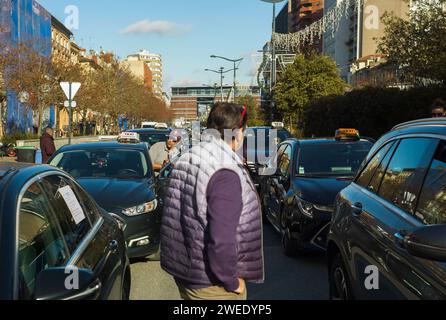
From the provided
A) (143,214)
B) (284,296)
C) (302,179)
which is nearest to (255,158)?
(302,179)

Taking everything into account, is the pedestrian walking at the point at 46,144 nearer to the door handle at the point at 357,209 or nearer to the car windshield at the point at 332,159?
the car windshield at the point at 332,159

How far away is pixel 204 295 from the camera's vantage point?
2811 millimetres

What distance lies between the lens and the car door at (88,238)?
3008 millimetres

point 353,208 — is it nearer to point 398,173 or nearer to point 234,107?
point 398,173

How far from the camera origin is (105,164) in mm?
8062

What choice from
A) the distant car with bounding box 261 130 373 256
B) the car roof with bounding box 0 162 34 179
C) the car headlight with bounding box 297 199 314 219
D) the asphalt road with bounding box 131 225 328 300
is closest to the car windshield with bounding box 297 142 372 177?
the distant car with bounding box 261 130 373 256

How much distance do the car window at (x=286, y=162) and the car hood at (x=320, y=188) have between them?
535 millimetres

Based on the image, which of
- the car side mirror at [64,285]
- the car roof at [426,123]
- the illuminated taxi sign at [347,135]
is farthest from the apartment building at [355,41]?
the car side mirror at [64,285]

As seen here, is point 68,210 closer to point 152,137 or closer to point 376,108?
point 152,137

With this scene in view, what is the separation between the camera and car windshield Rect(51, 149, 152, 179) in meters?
7.78

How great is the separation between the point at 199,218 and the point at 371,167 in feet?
6.54

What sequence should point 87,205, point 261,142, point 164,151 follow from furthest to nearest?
1. point 261,142
2. point 164,151
3. point 87,205

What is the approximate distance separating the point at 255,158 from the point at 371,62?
65893 mm

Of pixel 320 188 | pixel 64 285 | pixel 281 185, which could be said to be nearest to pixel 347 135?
pixel 281 185
